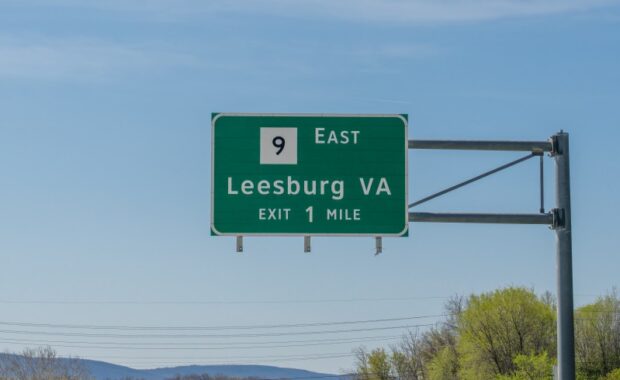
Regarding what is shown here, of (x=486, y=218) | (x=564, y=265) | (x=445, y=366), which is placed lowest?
(x=564, y=265)

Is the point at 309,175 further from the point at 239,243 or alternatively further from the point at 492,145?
the point at 492,145

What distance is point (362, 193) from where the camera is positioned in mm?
22656

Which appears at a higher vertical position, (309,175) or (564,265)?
(309,175)

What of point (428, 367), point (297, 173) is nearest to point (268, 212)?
point (297, 173)

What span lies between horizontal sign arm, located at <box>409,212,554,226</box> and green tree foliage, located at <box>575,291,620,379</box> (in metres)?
86.8

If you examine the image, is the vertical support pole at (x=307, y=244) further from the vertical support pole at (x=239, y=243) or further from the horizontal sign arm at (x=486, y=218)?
the horizontal sign arm at (x=486, y=218)

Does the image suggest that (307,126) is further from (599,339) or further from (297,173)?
(599,339)

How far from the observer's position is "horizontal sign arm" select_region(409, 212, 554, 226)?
21891 mm

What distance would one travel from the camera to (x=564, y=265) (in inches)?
859

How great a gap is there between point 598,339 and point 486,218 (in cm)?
9050

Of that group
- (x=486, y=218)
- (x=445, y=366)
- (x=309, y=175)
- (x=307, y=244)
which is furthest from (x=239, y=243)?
(x=445, y=366)

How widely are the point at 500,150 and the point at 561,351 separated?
3352mm

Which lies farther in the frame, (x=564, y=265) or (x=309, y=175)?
(x=309, y=175)

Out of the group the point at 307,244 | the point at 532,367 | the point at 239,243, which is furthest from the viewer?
the point at 532,367
